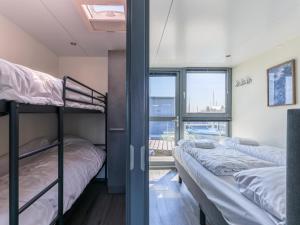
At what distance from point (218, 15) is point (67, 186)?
2.14 m

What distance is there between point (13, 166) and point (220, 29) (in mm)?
2265

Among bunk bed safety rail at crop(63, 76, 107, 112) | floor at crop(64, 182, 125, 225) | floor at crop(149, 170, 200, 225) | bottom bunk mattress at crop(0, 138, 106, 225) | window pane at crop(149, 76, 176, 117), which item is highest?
bunk bed safety rail at crop(63, 76, 107, 112)

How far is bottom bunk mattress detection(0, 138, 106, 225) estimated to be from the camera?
1462mm

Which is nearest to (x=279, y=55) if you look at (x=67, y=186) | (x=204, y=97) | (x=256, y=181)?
(x=204, y=97)

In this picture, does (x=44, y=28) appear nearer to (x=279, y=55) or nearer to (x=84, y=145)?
(x=84, y=145)

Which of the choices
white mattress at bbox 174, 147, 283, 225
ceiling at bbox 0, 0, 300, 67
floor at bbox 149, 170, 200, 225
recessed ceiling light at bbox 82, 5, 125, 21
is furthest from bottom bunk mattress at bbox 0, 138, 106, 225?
recessed ceiling light at bbox 82, 5, 125, 21

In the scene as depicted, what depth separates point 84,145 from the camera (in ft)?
11.2

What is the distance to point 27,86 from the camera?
144cm

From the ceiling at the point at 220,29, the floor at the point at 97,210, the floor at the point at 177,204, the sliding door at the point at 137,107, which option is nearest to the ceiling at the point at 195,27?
the ceiling at the point at 220,29

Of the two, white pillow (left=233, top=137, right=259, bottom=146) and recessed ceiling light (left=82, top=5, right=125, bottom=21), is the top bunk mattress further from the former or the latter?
white pillow (left=233, top=137, right=259, bottom=146)

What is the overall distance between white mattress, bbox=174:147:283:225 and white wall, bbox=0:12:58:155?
2264 millimetres

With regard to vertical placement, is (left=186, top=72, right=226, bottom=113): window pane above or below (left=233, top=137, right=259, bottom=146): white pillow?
above

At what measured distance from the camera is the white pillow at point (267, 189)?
1.06m

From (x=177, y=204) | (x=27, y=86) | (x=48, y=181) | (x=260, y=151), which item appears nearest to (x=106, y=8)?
(x=27, y=86)
